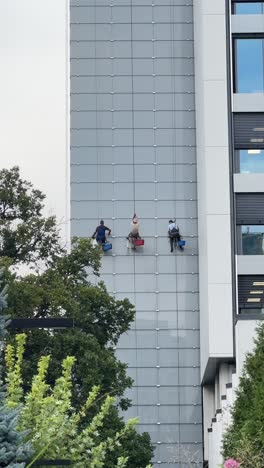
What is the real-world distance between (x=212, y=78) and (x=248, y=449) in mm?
33880

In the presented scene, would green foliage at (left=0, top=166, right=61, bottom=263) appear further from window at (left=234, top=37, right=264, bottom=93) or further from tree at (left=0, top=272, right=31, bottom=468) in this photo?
tree at (left=0, top=272, right=31, bottom=468)

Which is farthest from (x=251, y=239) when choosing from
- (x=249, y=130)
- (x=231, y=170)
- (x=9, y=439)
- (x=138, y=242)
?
(x=9, y=439)

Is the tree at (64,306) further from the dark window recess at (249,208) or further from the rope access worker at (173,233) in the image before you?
the rope access worker at (173,233)

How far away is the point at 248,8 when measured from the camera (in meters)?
67.1

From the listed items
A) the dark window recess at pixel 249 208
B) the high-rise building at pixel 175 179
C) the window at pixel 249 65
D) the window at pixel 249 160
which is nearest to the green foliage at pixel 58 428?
the high-rise building at pixel 175 179

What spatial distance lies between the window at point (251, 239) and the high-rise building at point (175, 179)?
57 mm

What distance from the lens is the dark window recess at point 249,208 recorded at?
6525cm

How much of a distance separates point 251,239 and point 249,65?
23.8 ft

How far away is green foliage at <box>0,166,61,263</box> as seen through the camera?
193ft

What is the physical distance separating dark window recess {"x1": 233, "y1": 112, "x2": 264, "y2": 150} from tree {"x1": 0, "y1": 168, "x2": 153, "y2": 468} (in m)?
9.82

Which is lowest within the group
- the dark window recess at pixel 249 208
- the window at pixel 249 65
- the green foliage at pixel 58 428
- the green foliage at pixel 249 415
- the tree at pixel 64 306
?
the green foliage at pixel 58 428

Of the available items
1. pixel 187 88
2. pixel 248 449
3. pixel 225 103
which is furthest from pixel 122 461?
pixel 187 88

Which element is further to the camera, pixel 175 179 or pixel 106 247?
pixel 175 179

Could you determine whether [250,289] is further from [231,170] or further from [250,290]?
[231,170]
